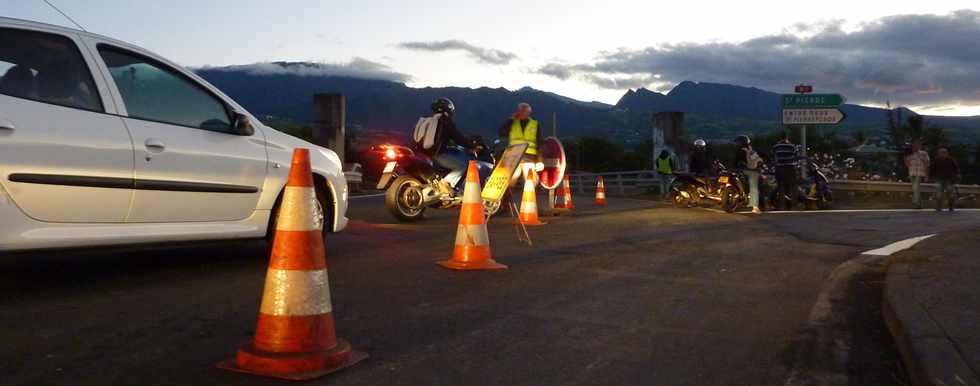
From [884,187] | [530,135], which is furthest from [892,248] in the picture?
[884,187]

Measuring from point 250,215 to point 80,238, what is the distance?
1491 mm

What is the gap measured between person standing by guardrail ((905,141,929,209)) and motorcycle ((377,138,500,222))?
481 inches

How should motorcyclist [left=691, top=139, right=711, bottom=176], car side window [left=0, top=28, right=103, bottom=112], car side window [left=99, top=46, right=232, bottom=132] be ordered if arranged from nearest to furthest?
1. car side window [left=0, top=28, right=103, bottom=112]
2. car side window [left=99, top=46, right=232, bottom=132]
3. motorcyclist [left=691, top=139, right=711, bottom=176]

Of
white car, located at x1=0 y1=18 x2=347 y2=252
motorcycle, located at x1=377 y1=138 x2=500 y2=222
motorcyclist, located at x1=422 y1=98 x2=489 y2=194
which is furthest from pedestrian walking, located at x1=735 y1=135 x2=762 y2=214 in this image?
white car, located at x1=0 y1=18 x2=347 y2=252

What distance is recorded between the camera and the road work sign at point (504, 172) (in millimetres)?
8992

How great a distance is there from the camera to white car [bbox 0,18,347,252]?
16.8 feet

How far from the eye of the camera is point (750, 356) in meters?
4.33

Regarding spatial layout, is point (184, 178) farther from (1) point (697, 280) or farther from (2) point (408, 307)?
(1) point (697, 280)

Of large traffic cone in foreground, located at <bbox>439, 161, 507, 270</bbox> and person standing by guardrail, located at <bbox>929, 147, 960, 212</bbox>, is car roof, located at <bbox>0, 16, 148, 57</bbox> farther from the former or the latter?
person standing by guardrail, located at <bbox>929, 147, 960, 212</bbox>

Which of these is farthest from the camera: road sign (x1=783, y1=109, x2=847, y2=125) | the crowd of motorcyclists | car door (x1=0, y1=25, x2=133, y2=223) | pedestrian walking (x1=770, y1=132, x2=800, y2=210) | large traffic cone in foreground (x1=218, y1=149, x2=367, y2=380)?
road sign (x1=783, y1=109, x2=847, y2=125)

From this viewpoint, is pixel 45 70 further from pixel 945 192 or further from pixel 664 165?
pixel 664 165

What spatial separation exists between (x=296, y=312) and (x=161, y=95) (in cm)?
300

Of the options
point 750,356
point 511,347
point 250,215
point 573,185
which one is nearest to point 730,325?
point 750,356

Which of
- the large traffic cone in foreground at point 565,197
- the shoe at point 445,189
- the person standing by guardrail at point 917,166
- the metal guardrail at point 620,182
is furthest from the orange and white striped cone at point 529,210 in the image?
the metal guardrail at point 620,182
